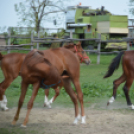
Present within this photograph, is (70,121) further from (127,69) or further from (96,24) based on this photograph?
(96,24)

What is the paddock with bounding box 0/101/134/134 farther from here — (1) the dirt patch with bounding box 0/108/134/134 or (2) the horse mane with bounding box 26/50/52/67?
(2) the horse mane with bounding box 26/50/52/67

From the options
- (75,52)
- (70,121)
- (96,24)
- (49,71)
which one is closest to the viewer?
(49,71)

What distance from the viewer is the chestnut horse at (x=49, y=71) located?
500cm

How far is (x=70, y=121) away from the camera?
5738mm

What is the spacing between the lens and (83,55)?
7.93m

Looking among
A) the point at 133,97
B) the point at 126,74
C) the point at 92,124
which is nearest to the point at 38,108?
the point at 92,124

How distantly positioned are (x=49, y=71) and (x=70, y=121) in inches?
52.6

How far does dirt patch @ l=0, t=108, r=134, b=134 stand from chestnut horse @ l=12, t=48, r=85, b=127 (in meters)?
0.27

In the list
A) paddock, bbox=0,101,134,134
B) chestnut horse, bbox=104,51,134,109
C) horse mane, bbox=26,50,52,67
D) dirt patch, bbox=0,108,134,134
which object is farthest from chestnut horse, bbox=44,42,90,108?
horse mane, bbox=26,50,52,67

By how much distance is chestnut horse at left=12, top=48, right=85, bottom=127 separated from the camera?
16.4ft

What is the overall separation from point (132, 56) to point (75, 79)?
8.14 ft

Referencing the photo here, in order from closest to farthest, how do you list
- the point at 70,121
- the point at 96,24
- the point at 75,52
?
the point at 70,121
the point at 75,52
the point at 96,24

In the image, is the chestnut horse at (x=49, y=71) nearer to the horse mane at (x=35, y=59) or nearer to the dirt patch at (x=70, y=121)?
the horse mane at (x=35, y=59)

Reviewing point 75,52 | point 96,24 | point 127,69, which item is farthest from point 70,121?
point 96,24
